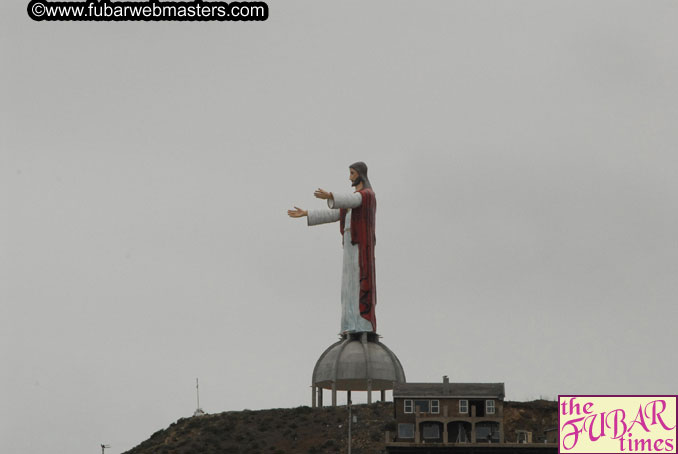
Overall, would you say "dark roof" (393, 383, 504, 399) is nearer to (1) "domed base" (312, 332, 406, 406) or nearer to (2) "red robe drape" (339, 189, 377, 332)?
(1) "domed base" (312, 332, 406, 406)

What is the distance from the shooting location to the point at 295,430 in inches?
4673

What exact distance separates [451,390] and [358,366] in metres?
9.57

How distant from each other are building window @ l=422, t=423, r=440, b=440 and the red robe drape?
12418 mm

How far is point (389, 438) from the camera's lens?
112 m

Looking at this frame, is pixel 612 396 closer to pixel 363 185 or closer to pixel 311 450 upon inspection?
pixel 311 450

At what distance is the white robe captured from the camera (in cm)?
12231

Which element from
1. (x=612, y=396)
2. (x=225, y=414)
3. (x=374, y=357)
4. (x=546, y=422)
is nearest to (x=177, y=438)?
(x=225, y=414)

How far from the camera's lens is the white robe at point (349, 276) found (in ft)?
401

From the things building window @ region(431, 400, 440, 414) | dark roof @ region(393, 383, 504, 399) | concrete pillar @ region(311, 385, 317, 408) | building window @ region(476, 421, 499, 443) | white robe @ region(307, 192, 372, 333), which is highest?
white robe @ region(307, 192, 372, 333)

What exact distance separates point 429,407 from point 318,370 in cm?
1261

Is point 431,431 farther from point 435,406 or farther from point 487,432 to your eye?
point 487,432

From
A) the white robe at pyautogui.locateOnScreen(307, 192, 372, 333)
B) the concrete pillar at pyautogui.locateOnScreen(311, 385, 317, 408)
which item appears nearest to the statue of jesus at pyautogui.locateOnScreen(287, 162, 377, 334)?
the white robe at pyautogui.locateOnScreen(307, 192, 372, 333)

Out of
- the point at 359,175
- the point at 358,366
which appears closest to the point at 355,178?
the point at 359,175

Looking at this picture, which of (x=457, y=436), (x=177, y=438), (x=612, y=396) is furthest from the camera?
(x=177, y=438)
